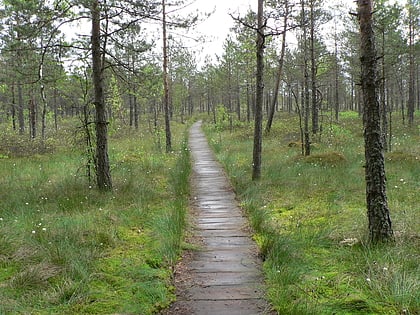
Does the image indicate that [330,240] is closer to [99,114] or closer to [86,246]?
[86,246]

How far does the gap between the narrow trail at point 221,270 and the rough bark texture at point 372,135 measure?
1786mm

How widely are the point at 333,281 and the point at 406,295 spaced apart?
803 millimetres

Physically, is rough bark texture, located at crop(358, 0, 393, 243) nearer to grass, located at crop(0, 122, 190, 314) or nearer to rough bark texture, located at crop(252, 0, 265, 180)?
grass, located at crop(0, 122, 190, 314)

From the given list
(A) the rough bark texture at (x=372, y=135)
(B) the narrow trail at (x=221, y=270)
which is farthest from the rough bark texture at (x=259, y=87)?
(A) the rough bark texture at (x=372, y=135)

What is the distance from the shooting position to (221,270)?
15.1 feet

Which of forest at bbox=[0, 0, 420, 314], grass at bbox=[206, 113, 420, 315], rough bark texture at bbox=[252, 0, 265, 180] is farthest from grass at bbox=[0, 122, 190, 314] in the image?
rough bark texture at bbox=[252, 0, 265, 180]

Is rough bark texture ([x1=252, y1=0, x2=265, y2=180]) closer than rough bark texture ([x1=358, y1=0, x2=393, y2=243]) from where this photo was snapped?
No

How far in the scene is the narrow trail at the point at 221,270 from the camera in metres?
3.67

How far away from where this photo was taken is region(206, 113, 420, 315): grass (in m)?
3.54

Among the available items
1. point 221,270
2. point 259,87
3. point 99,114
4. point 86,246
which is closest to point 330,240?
point 221,270

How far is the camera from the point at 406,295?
338cm

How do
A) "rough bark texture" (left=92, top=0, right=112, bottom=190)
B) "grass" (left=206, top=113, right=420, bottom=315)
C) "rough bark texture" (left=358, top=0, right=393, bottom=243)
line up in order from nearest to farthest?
1. "grass" (left=206, top=113, right=420, bottom=315)
2. "rough bark texture" (left=358, top=0, right=393, bottom=243)
3. "rough bark texture" (left=92, top=0, right=112, bottom=190)

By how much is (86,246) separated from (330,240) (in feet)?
12.0

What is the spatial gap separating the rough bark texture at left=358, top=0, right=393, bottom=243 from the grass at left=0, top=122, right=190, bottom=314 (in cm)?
287
